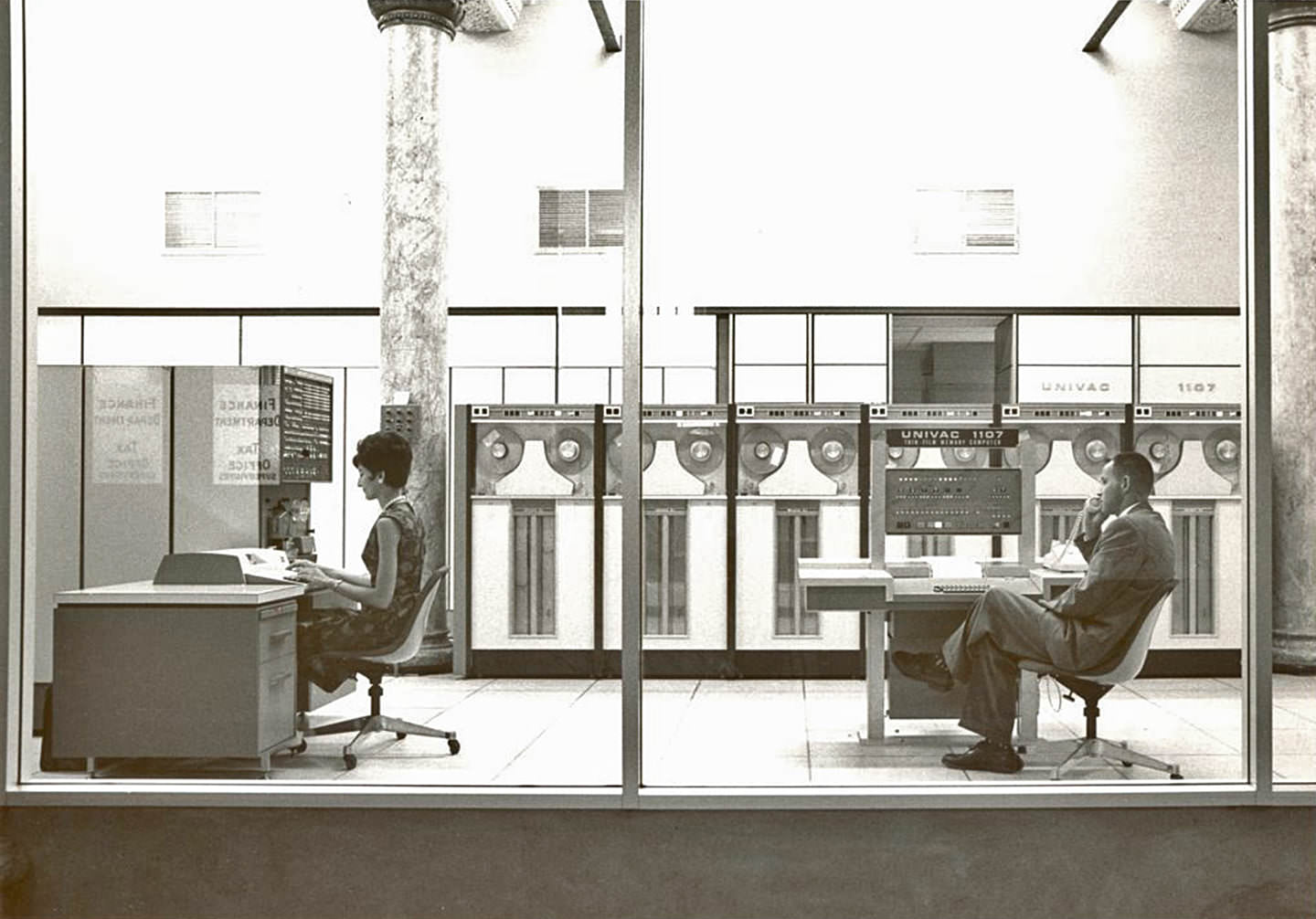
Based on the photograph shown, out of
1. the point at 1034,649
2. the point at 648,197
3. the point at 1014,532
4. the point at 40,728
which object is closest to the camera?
the point at 40,728

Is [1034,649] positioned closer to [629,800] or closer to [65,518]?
[629,800]

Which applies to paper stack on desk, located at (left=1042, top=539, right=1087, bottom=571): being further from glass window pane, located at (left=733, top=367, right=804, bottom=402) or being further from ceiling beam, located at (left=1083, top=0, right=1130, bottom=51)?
glass window pane, located at (left=733, top=367, right=804, bottom=402)

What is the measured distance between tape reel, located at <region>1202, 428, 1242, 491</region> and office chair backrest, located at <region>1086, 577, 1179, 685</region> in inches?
36.6

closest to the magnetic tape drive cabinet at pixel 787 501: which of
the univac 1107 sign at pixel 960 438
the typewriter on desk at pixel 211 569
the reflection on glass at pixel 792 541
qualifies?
the reflection on glass at pixel 792 541

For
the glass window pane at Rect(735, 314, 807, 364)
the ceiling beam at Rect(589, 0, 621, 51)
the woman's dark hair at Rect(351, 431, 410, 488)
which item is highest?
the ceiling beam at Rect(589, 0, 621, 51)

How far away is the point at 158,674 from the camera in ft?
14.9

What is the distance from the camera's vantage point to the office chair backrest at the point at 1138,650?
4805 millimetres

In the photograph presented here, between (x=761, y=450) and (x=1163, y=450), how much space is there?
6.90 feet

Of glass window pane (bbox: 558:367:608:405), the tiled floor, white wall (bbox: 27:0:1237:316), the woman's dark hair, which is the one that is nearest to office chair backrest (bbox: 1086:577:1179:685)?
the tiled floor

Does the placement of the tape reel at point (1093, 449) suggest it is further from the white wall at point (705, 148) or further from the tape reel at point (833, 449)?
the tape reel at point (833, 449)

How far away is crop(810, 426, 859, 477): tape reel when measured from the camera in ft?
24.6

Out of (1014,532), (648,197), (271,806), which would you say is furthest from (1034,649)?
(648,197)

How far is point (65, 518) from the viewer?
5.14 m

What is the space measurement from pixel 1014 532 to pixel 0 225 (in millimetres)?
3783
